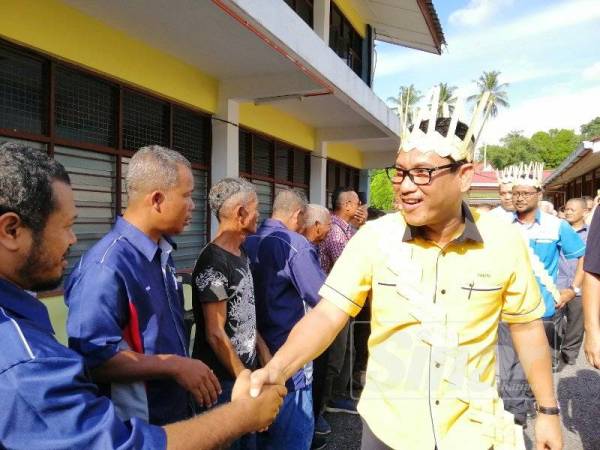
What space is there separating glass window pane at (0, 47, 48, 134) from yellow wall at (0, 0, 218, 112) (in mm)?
176

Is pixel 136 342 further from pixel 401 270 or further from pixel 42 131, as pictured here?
pixel 42 131

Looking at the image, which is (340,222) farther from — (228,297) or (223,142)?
(228,297)

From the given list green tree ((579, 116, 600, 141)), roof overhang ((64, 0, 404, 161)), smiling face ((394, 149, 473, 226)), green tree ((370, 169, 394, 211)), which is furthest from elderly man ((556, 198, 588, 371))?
green tree ((579, 116, 600, 141))

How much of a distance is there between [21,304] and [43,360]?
0.18m

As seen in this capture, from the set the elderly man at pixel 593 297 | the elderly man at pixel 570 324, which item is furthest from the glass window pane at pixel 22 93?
the elderly man at pixel 570 324

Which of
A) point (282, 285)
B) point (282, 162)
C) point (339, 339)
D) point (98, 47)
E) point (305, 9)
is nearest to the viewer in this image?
point (282, 285)

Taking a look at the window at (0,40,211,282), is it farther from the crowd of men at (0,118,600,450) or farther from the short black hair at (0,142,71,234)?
the short black hair at (0,142,71,234)

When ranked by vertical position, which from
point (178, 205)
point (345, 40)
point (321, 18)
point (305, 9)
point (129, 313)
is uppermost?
point (345, 40)

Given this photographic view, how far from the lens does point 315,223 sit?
4.04 m

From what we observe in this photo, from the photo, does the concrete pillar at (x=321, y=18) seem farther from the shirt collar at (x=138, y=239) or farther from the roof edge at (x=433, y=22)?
the shirt collar at (x=138, y=239)

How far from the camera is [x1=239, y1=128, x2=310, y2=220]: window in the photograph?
758 cm

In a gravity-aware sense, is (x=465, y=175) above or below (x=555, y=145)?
below

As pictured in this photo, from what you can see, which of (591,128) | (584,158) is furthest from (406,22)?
(591,128)

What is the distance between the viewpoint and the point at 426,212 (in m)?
1.75
